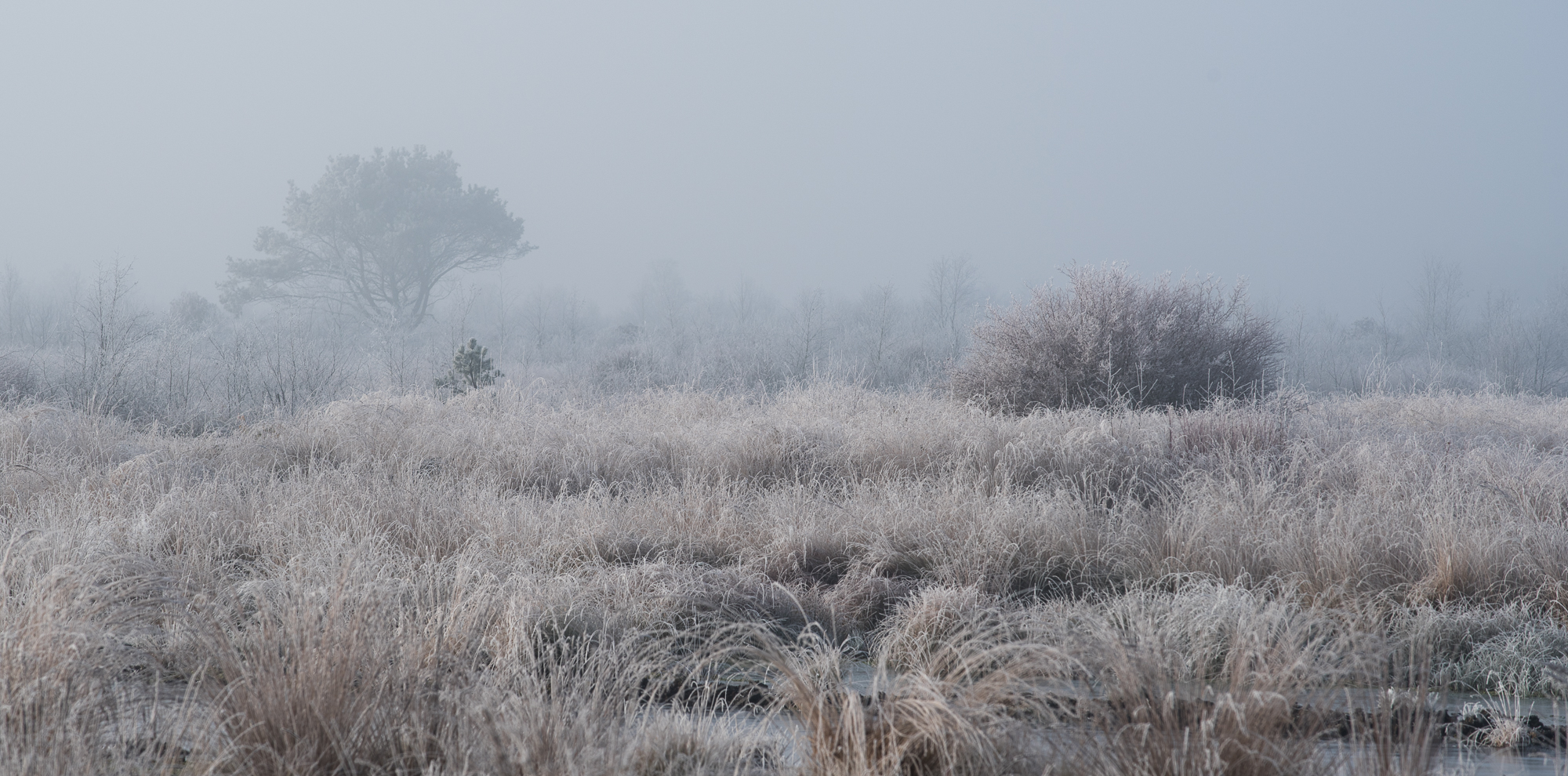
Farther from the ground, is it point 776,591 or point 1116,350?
point 1116,350

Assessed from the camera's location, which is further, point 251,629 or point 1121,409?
point 1121,409

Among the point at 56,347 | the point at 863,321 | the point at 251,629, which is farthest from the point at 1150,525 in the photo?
the point at 863,321

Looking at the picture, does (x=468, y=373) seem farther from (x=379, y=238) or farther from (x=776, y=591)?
(x=379, y=238)

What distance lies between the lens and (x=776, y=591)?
16.9ft

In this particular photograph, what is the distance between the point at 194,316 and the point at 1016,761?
3598 cm

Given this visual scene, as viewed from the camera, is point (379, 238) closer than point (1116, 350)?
No

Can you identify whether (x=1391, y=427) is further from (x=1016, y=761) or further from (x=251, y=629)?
(x=251, y=629)

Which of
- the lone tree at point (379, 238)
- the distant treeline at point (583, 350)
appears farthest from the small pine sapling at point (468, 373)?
the lone tree at point (379, 238)

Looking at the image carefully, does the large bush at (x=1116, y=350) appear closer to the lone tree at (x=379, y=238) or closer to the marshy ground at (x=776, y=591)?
the marshy ground at (x=776, y=591)

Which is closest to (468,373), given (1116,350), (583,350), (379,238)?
(1116,350)

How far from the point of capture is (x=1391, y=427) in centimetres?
958

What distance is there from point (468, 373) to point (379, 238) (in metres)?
23.3

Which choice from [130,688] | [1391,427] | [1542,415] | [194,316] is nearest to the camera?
[130,688]

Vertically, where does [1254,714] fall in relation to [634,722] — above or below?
above
